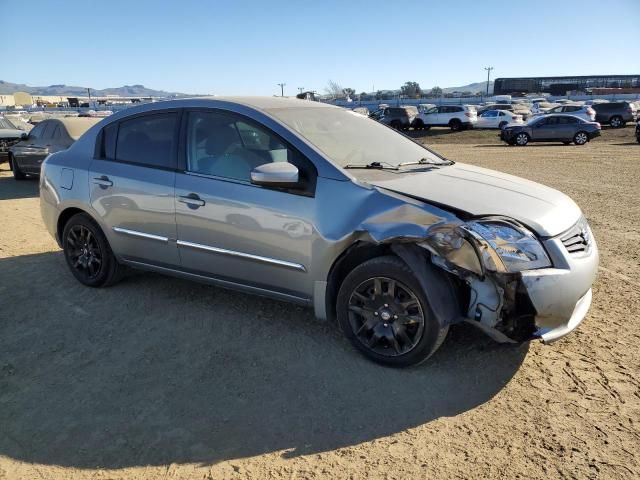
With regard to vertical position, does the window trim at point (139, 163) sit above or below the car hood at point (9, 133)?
above

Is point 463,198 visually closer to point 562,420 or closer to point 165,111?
point 562,420

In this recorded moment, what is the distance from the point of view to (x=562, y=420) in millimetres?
2828

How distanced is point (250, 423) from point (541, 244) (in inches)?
77.8

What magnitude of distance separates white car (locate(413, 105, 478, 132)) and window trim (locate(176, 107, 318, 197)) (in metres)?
32.3

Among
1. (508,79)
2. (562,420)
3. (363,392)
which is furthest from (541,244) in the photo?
(508,79)

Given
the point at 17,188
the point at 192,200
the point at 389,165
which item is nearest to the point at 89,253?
the point at 192,200

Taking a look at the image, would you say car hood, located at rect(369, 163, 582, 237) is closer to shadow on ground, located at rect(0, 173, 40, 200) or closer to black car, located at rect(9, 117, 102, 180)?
black car, located at rect(9, 117, 102, 180)

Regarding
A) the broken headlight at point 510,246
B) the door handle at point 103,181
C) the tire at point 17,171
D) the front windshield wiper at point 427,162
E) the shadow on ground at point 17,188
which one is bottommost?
the shadow on ground at point 17,188

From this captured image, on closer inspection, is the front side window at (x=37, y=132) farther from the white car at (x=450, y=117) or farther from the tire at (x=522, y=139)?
the white car at (x=450, y=117)

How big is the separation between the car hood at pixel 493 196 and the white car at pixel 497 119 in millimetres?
30313

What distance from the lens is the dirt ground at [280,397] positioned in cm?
256

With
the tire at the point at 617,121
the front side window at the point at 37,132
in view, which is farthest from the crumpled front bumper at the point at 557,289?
the tire at the point at 617,121

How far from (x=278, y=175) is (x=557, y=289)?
1.86m

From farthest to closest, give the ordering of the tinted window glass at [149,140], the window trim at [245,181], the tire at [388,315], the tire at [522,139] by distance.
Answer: the tire at [522,139], the tinted window glass at [149,140], the window trim at [245,181], the tire at [388,315]
